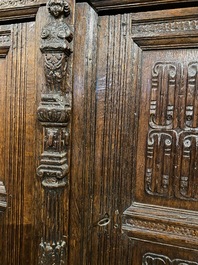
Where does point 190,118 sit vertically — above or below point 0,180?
above

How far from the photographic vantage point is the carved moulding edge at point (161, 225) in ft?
2.64

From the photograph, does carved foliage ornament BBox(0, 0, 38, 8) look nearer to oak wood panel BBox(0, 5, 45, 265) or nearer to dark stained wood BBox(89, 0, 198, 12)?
oak wood panel BBox(0, 5, 45, 265)

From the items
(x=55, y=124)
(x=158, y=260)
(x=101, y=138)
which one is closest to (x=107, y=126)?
(x=101, y=138)

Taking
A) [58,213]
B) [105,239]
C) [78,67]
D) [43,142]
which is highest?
[78,67]

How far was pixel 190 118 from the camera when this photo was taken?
2.60ft

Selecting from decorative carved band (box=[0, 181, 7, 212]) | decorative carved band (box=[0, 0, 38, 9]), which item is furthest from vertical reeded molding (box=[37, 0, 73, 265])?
decorative carved band (box=[0, 181, 7, 212])

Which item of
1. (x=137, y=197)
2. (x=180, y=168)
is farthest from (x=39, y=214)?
(x=180, y=168)

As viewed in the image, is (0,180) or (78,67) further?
(0,180)

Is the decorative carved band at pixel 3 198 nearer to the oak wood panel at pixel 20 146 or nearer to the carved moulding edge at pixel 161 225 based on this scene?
the oak wood panel at pixel 20 146

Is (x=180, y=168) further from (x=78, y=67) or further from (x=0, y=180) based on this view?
(x=0, y=180)

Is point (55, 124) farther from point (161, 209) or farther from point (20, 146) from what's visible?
point (161, 209)

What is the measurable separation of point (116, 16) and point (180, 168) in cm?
54

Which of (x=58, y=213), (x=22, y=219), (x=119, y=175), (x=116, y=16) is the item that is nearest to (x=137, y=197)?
(x=119, y=175)

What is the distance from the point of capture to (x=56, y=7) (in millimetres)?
783
